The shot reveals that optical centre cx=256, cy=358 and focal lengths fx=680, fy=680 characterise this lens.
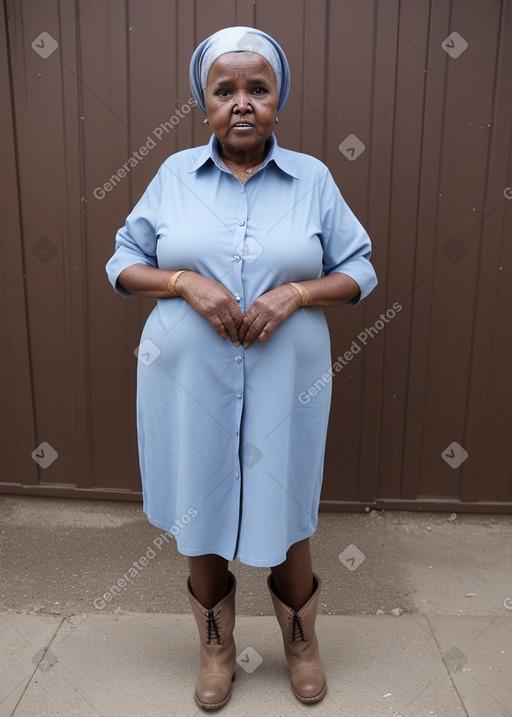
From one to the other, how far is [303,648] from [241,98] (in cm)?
176

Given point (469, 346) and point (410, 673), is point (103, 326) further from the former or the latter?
point (410, 673)

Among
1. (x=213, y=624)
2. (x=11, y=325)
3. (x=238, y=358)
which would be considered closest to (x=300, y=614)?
(x=213, y=624)

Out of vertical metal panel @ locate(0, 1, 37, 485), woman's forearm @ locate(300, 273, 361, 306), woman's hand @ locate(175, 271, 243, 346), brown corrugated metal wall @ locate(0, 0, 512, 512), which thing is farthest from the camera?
vertical metal panel @ locate(0, 1, 37, 485)

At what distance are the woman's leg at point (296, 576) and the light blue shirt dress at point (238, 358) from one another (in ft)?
0.33

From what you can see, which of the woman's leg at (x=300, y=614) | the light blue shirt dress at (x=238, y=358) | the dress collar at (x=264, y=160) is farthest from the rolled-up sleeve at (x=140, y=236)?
the woman's leg at (x=300, y=614)


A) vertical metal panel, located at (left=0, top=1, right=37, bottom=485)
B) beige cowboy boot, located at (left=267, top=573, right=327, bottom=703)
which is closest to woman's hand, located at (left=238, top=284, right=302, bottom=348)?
beige cowboy boot, located at (left=267, top=573, right=327, bottom=703)

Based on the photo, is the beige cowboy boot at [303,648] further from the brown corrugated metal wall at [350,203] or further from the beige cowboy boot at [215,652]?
the brown corrugated metal wall at [350,203]

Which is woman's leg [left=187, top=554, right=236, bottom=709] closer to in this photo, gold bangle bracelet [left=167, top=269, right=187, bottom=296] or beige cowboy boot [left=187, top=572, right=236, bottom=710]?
beige cowboy boot [left=187, top=572, right=236, bottom=710]

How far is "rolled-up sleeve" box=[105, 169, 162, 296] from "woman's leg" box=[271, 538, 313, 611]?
1022 millimetres

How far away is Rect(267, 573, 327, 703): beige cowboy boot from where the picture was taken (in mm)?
2242

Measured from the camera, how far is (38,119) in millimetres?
3184

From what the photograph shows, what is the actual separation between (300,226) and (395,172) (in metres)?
1.32

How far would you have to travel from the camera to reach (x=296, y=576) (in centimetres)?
223

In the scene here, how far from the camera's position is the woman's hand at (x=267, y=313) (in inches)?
75.4
